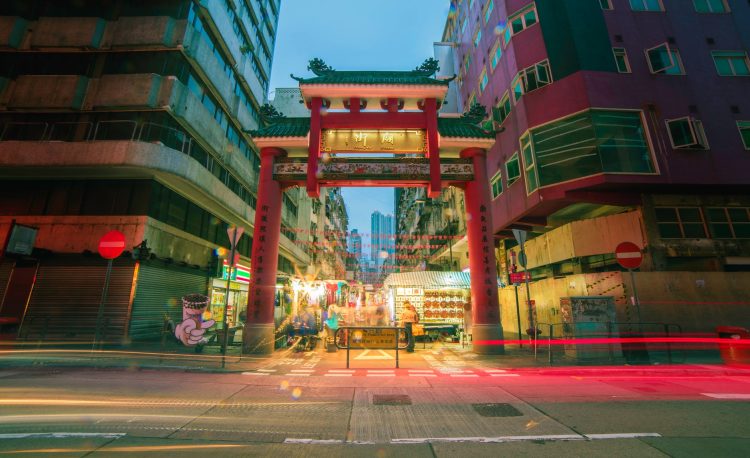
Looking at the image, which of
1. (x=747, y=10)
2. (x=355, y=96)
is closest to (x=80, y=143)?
(x=355, y=96)

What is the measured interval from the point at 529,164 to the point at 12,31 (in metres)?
26.8

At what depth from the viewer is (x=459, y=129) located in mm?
14531

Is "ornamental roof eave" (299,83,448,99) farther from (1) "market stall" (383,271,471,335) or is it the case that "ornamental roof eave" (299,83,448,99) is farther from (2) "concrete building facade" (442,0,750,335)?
(1) "market stall" (383,271,471,335)

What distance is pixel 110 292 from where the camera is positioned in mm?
12891

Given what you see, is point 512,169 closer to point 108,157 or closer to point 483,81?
point 483,81

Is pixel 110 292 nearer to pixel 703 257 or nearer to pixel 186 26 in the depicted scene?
pixel 186 26

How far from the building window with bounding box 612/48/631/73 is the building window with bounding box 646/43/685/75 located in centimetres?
104

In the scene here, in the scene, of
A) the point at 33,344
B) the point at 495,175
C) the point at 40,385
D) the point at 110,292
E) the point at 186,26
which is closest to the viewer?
the point at 40,385

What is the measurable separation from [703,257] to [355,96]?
17.0m

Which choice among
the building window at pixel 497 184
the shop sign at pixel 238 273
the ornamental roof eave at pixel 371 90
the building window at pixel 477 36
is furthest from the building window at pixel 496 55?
the shop sign at pixel 238 273

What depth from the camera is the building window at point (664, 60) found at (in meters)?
15.2

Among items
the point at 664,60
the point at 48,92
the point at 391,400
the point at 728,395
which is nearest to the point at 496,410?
the point at 391,400

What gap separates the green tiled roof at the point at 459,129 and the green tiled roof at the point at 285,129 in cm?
635

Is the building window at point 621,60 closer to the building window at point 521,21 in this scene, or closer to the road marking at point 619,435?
the building window at point 521,21
